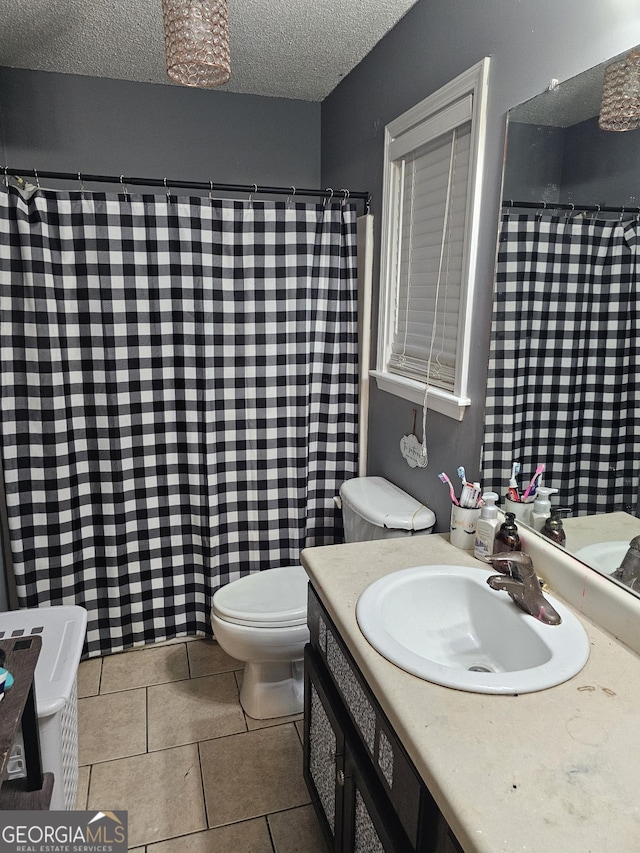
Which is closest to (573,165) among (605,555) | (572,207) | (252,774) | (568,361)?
(572,207)

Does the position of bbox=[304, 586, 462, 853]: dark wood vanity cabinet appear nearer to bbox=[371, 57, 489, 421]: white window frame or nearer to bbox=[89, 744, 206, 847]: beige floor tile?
bbox=[89, 744, 206, 847]: beige floor tile

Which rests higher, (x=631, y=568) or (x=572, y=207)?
(x=572, y=207)

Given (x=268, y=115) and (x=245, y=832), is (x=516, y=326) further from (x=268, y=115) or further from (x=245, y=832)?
(x=268, y=115)

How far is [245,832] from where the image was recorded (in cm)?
161

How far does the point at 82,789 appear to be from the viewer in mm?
1735

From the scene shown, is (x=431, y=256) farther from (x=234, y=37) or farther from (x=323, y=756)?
(x=323, y=756)

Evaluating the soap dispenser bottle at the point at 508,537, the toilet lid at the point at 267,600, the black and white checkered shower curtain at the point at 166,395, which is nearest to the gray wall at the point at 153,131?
the black and white checkered shower curtain at the point at 166,395

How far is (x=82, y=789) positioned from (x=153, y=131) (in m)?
2.58

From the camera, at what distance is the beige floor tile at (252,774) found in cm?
169

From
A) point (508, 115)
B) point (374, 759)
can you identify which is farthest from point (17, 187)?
point (374, 759)

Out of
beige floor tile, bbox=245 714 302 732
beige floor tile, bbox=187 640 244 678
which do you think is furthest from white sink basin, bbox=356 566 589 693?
beige floor tile, bbox=187 640 244 678

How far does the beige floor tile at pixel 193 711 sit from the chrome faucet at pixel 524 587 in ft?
4.03

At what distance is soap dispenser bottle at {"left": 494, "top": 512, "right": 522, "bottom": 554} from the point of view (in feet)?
4.70

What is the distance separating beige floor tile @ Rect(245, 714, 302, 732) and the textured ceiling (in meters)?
2.39
